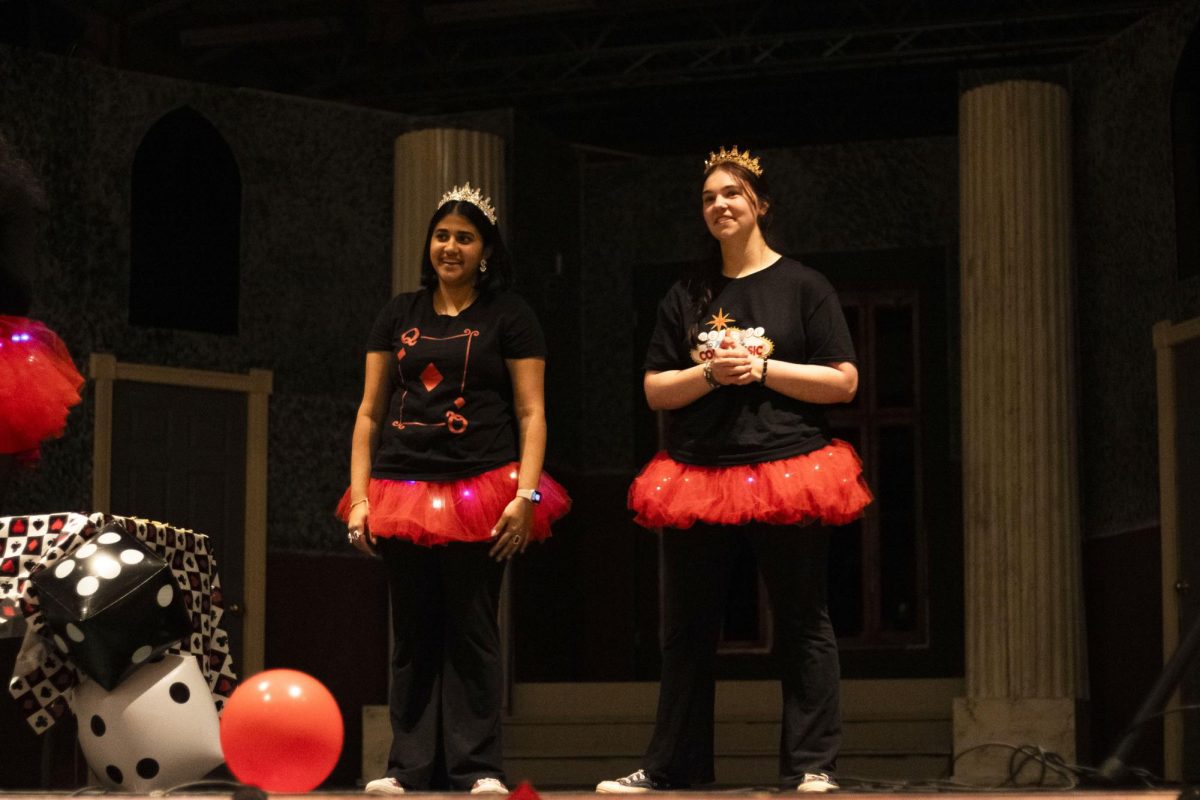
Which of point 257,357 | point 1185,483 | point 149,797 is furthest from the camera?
point 257,357

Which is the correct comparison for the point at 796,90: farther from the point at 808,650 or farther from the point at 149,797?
the point at 149,797

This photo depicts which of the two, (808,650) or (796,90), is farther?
(796,90)

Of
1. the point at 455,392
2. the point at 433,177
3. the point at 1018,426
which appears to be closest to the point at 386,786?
the point at 455,392

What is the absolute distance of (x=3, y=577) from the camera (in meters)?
3.59

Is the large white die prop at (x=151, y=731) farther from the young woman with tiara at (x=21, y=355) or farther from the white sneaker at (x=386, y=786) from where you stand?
the young woman with tiara at (x=21, y=355)

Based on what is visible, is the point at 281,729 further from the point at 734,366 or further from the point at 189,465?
the point at 189,465

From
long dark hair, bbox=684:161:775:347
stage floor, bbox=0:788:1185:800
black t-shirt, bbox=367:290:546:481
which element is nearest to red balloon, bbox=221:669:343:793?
stage floor, bbox=0:788:1185:800

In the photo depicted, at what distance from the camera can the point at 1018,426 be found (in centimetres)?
638

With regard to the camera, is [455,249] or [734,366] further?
[455,249]

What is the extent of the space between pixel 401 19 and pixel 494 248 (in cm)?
471

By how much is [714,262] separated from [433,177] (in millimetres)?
3588

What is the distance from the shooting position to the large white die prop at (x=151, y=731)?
132 inches

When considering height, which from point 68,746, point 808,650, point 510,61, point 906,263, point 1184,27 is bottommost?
point 68,746

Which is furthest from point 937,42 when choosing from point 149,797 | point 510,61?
point 149,797
